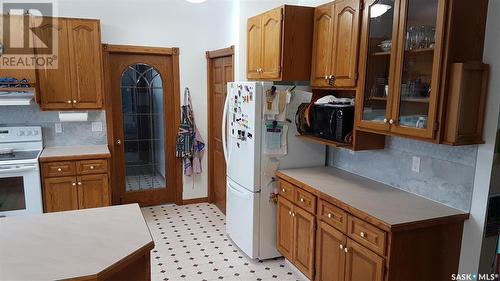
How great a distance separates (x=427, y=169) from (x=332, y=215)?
28.3 inches

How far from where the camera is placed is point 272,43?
10.7 ft

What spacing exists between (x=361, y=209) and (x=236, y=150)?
1.60m

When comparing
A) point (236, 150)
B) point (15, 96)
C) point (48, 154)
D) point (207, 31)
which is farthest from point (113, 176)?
point (207, 31)

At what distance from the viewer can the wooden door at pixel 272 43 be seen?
313cm

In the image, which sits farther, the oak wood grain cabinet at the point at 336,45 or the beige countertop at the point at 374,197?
the oak wood grain cabinet at the point at 336,45

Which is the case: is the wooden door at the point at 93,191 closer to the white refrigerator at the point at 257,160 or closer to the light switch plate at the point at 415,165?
the white refrigerator at the point at 257,160

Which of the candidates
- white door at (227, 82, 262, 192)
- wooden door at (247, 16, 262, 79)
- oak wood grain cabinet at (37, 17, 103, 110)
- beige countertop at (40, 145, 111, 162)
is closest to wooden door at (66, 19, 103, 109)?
oak wood grain cabinet at (37, 17, 103, 110)

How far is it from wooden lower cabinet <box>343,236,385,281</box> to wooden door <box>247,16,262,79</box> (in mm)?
1919

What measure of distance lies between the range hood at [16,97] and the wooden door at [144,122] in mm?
896

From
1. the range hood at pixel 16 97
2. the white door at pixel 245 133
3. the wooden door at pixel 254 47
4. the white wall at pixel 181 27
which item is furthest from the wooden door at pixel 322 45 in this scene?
the range hood at pixel 16 97

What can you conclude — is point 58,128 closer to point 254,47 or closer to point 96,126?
point 96,126

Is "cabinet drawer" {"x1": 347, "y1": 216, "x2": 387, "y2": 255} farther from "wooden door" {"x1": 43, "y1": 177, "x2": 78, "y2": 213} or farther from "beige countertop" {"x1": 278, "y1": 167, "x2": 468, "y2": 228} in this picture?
"wooden door" {"x1": 43, "y1": 177, "x2": 78, "y2": 213}

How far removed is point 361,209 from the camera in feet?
7.43

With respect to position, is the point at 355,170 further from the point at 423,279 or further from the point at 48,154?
the point at 48,154
